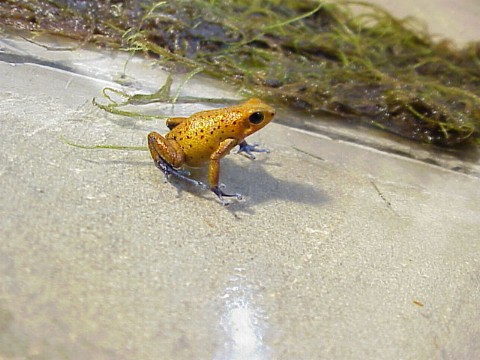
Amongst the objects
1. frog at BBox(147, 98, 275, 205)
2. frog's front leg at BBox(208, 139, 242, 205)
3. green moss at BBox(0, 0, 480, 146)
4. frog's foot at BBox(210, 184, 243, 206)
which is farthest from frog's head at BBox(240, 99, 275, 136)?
green moss at BBox(0, 0, 480, 146)

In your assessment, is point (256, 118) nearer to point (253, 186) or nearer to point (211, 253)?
point (253, 186)

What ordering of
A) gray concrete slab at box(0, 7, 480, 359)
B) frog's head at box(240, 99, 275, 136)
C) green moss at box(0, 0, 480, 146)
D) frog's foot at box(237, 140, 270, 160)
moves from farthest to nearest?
green moss at box(0, 0, 480, 146), frog's foot at box(237, 140, 270, 160), frog's head at box(240, 99, 275, 136), gray concrete slab at box(0, 7, 480, 359)

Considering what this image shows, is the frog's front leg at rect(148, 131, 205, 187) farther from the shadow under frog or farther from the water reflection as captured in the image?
the water reflection

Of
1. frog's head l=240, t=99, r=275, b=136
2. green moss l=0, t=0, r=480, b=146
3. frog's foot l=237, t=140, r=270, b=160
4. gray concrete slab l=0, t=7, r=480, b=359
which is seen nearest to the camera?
gray concrete slab l=0, t=7, r=480, b=359

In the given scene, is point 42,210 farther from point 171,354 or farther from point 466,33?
point 466,33

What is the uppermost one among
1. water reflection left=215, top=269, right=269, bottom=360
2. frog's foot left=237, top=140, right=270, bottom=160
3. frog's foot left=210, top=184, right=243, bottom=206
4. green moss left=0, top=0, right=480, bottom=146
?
green moss left=0, top=0, right=480, bottom=146

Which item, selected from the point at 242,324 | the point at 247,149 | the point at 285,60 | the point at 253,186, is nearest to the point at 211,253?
the point at 242,324

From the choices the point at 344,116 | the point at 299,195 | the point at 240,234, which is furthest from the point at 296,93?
the point at 240,234

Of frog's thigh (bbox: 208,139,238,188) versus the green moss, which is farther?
the green moss
